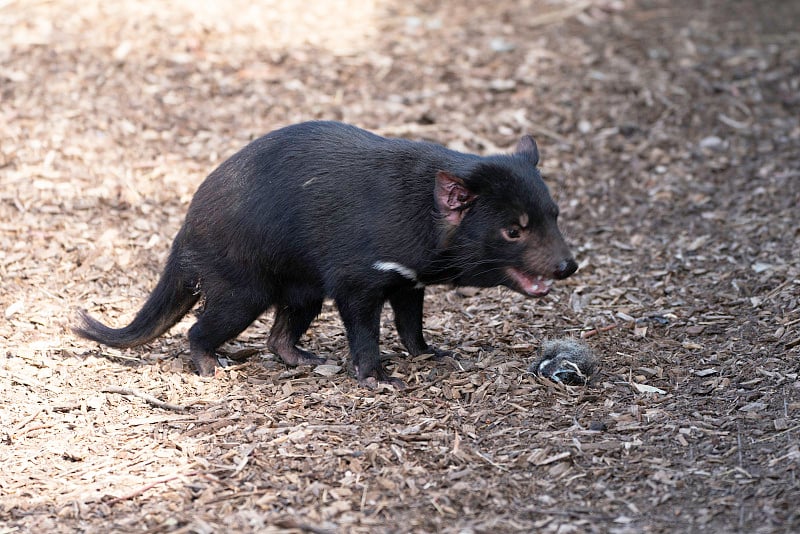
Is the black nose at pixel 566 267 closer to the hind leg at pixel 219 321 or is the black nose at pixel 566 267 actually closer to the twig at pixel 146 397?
the hind leg at pixel 219 321

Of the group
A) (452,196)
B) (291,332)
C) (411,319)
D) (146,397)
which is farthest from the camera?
(291,332)

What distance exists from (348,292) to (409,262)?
36cm

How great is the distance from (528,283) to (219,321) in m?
1.74

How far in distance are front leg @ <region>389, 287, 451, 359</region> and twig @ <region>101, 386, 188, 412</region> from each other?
1311 mm

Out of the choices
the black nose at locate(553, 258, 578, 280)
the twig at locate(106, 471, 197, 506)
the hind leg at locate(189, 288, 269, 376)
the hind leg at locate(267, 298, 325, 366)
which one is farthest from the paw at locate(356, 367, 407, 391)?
the twig at locate(106, 471, 197, 506)

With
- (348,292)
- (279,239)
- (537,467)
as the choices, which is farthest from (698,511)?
(279,239)

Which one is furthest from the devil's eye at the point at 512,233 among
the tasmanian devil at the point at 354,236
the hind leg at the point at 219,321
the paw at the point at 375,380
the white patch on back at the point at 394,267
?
the hind leg at the point at 219,321

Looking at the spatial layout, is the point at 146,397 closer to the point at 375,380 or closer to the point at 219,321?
the point at 219,321

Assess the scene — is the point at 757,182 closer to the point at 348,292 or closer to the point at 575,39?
the point at 575,39

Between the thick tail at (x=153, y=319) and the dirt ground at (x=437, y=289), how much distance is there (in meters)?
0.19

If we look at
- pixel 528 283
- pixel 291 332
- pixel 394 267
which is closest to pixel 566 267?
pixel 528 283

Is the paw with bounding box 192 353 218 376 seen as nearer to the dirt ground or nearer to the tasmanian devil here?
the tasmanian devil

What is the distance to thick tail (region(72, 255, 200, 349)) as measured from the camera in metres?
5.70

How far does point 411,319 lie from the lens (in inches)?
223
